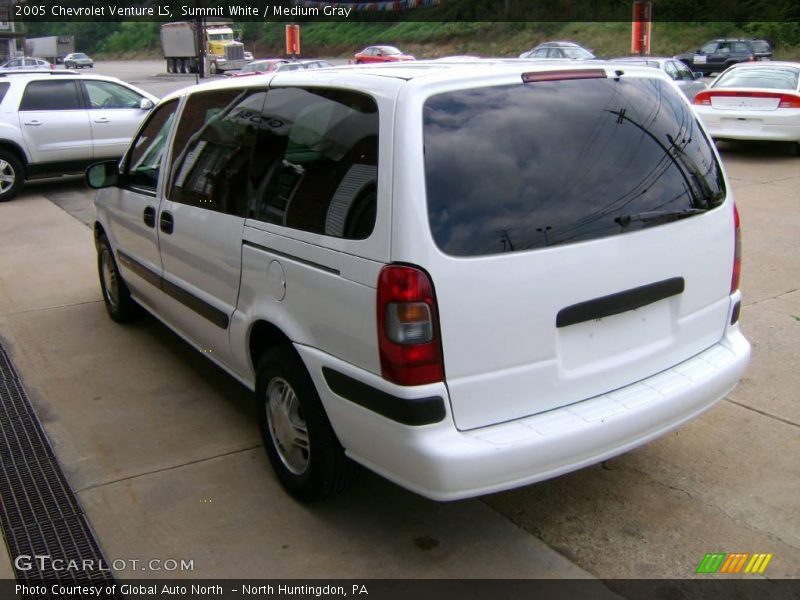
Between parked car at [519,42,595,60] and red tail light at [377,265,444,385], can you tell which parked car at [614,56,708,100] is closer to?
parked car at [519,42,595,60]

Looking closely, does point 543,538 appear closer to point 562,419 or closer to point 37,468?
point 562,419

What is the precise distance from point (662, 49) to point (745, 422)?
47.1 m

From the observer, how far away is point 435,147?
112 inches

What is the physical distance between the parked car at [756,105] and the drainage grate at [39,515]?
11153 millimetres

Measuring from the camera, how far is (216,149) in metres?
4.10

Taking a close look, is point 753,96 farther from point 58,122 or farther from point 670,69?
point 58,122

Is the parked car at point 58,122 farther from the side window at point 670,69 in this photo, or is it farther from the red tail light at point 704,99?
the side window at point 670,69

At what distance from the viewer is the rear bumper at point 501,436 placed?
2.76m

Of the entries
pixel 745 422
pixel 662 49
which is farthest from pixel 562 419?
pixel 662 49

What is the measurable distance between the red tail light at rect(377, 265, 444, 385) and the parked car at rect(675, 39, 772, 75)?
119 ft

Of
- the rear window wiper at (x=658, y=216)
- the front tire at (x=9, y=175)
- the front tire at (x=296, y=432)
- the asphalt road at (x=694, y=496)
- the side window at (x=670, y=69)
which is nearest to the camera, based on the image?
the rear window wiper at (x=658, y=216)

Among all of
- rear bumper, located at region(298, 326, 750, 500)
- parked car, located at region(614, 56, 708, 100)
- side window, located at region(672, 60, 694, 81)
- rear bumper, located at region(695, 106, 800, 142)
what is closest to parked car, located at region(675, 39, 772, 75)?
side window, located at region(672, 60, 694, 81)

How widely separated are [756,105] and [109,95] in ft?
31.9

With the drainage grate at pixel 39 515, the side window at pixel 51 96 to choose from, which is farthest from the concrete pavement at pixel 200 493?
the side window at pixel 51 96
